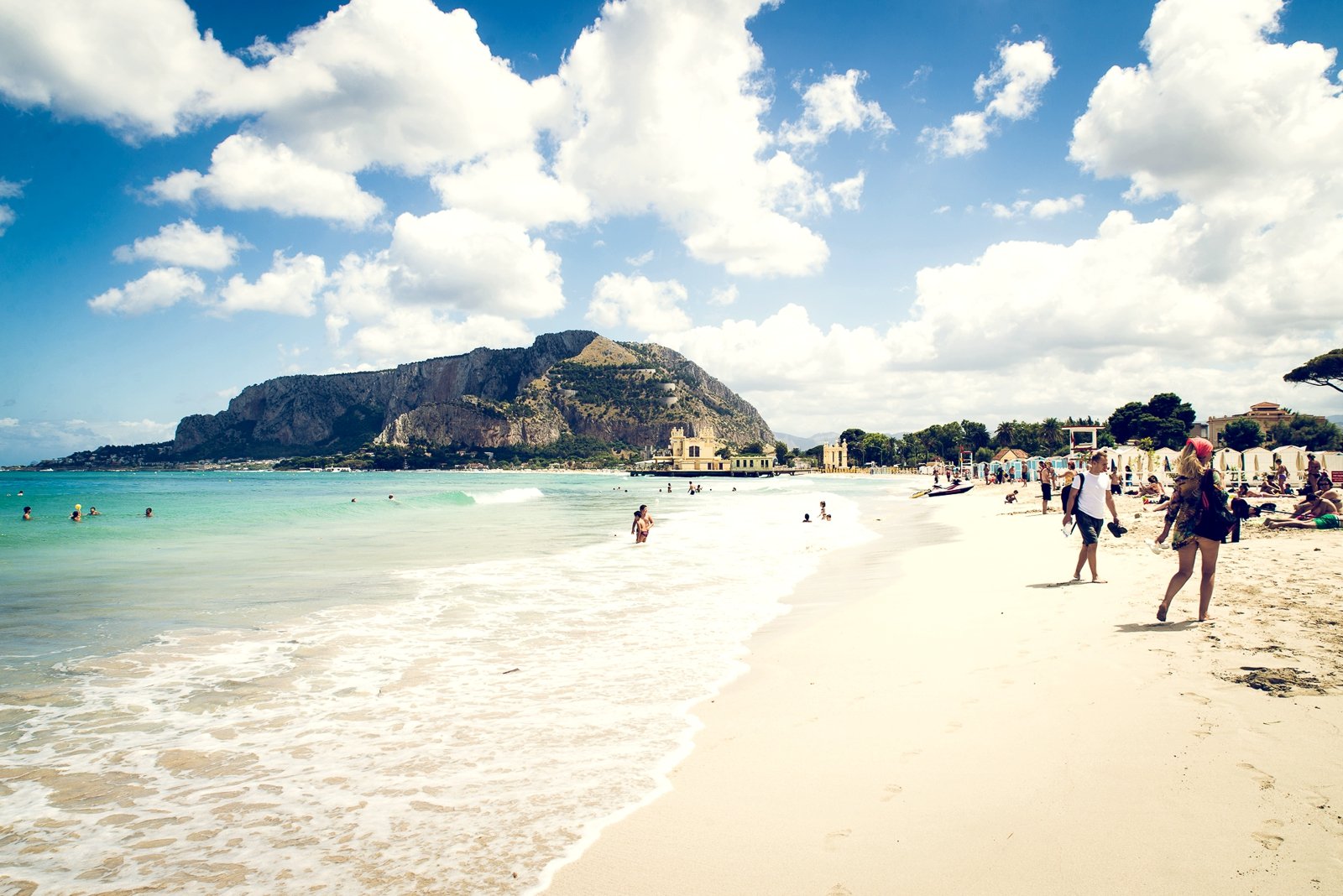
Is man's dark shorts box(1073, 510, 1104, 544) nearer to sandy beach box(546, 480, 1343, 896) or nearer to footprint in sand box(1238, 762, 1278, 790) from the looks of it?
sandy beach box(546, 480, 1343, 896)

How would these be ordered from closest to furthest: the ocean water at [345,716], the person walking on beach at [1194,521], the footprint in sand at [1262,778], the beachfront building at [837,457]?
the footprint in sand at [1262,778], the ocean water at [345,716], the person walking on beach at [1194,521], the beachfront building at [837,457]

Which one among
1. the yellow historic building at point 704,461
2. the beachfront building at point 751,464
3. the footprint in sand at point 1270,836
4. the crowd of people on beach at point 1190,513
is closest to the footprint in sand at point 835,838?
the footprint in sand at point 1270,836

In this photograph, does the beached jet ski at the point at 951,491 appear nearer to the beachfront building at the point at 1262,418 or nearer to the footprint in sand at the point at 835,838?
the footprint in sand at the point at 835,838

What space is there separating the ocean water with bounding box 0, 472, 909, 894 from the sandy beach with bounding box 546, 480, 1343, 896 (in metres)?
0.61

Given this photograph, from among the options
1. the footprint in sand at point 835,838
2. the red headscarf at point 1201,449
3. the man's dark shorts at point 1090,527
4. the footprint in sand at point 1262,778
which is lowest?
the footprint in sand at point 835,838

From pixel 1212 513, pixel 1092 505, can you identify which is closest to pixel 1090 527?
pixel 1092 505

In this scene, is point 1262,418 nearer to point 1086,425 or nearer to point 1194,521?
point 1086,425

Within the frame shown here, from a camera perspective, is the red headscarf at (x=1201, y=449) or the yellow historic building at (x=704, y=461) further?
the yellow historic building at (x=704, y=461)

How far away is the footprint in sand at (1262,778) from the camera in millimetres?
3531

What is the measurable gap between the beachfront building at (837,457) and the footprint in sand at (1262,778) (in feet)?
574

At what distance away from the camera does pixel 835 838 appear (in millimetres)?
3486

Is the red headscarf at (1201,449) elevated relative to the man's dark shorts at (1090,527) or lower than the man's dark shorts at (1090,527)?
elevated

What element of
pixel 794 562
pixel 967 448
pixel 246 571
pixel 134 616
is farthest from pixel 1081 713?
pixel 967 448

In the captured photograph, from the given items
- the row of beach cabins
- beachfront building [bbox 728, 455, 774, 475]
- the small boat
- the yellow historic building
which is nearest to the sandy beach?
the row of beach cabins
